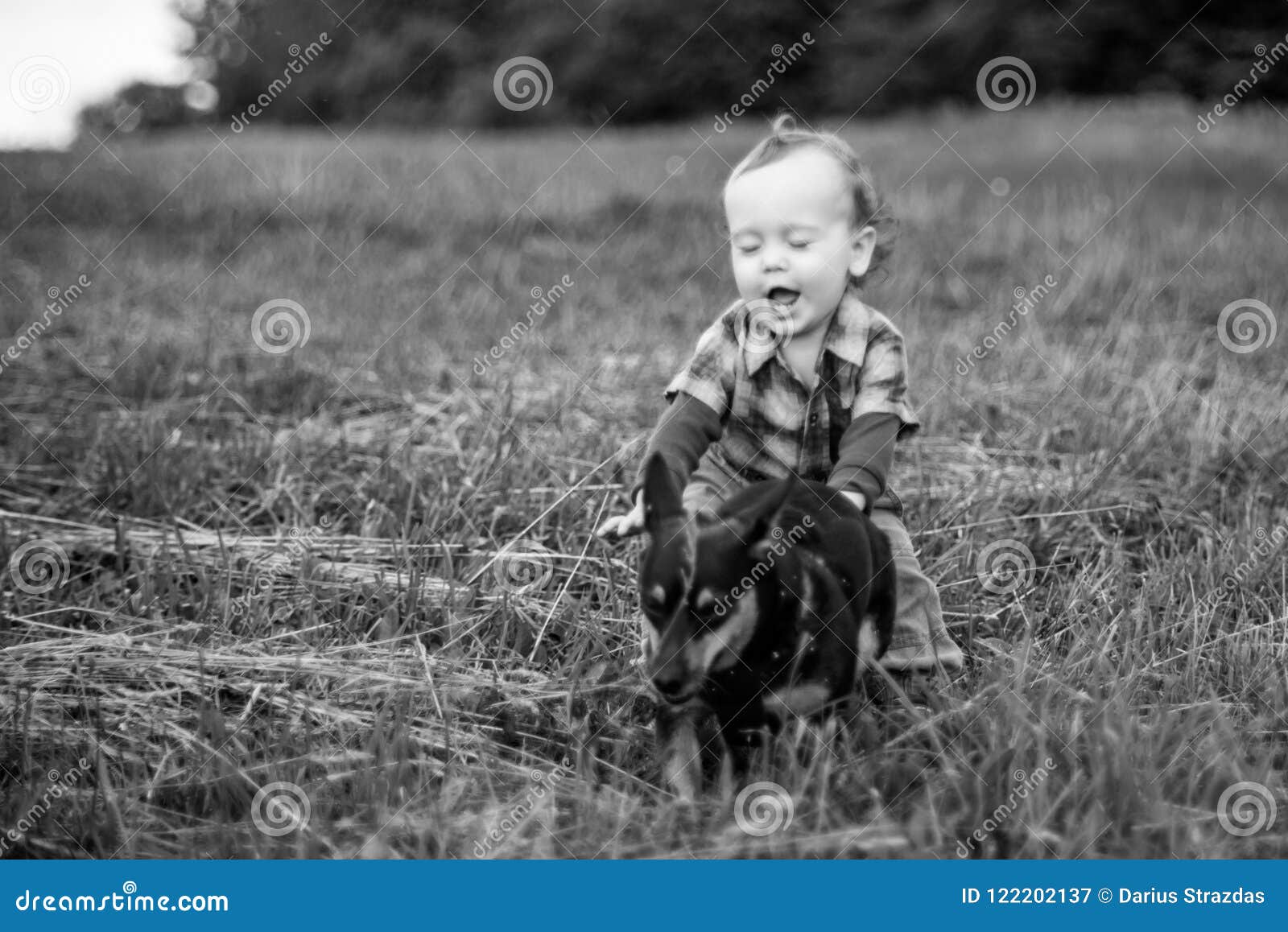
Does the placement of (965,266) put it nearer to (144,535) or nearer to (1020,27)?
(144,535)

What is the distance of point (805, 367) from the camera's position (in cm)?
207

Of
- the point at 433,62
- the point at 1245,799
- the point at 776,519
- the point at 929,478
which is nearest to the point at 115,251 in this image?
the point at 929,478

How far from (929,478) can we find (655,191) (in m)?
5.74

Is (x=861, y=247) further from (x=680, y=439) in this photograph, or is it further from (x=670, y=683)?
(x=670, y=683)
